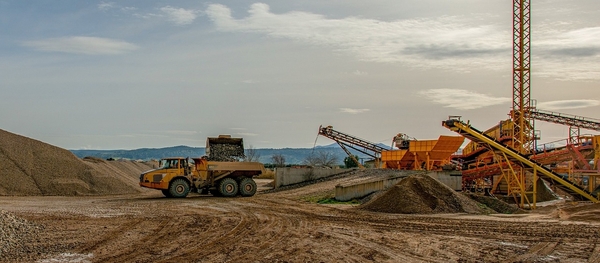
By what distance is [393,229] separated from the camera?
1470 centimetres

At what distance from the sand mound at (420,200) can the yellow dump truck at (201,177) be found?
25.6 feet

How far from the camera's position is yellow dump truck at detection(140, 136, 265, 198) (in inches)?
1003

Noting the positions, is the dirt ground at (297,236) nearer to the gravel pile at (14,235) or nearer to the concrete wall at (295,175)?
the gravel pile at (14,235)

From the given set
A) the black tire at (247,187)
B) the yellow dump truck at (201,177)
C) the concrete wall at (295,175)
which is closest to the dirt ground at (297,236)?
the yellow dump truck at (201,177)

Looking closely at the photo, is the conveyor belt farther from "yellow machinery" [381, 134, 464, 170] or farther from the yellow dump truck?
the yellow dump truck

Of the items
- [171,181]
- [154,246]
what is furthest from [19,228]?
[171,181]

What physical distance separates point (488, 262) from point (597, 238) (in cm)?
436

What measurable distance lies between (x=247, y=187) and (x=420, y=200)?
31.6 ft

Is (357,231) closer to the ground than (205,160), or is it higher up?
closer to the ground

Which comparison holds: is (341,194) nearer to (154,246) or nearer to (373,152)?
(154,246)

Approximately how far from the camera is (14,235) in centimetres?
1226

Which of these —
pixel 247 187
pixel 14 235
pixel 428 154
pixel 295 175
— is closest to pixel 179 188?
pixel 247 187

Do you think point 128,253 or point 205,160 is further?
point 205,160

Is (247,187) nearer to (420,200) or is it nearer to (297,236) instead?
(420,200)
